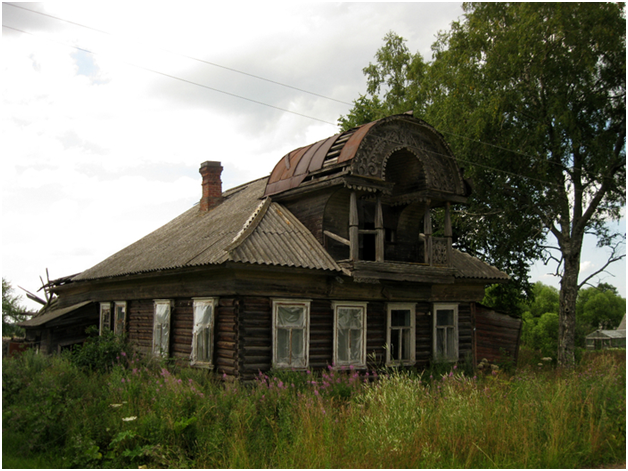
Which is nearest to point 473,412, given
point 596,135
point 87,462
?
point 87,462

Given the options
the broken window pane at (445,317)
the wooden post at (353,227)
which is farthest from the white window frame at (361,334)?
the broken window pane at (445,317)

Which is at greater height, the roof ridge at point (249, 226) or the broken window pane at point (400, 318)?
the roof ridge at point (249, 226)

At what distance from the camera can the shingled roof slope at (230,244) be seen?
1188cm

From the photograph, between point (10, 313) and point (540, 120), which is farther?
point (10, 313)

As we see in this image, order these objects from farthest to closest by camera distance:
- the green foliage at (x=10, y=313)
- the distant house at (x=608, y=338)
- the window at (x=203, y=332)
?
1. the distant house at (x=608, y=338)
2. the green foliage at (x=10, y=313)
3. the window at (x=203, y=332)

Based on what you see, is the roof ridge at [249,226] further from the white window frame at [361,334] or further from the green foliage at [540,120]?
the green foliage at [540,120]

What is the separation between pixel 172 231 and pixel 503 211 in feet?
41.7

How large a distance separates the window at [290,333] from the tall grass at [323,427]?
89.1 inches

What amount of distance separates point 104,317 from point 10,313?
15.2 meters

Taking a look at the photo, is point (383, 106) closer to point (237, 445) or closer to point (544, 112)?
point (544, 112)

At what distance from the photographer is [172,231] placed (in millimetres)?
19250

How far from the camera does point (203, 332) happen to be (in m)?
12.5

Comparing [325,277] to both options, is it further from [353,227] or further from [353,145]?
[353,145]

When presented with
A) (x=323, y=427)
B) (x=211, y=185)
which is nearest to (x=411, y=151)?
(x=323, y=427)
